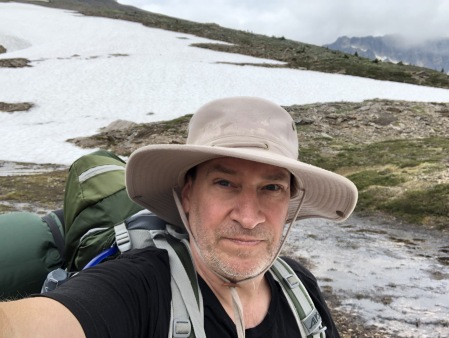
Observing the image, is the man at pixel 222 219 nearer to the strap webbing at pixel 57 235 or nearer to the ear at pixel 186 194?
the ear at pixel 186 194

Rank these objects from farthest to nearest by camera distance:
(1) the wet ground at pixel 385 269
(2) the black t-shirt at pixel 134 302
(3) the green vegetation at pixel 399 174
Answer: (3) the green vegetation at pixel 399 174, (1) the wet ground at pixel 385 269, (2) the black t-shirt at pixel 134 302

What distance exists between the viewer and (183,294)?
2047 mm

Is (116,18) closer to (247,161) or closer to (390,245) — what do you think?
(390,245)

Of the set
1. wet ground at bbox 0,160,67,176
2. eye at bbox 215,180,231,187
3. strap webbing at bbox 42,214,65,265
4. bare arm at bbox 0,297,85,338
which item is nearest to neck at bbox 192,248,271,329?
eye at bbox 215,180,231,187

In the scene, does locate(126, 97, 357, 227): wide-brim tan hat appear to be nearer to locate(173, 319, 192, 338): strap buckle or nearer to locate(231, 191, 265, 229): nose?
locate(231, 191, 265, 229): nose

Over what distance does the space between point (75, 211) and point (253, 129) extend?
1.47 m

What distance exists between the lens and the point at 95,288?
6.24ft

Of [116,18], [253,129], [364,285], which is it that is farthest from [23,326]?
[116,18]

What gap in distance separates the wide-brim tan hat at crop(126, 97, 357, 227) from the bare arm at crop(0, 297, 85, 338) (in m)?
0.94

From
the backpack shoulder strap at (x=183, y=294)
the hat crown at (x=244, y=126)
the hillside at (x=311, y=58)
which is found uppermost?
the hillside at (x=311, y=58)

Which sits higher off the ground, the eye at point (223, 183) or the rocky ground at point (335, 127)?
the eye at point (223, 183)

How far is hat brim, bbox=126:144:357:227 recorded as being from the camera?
217 centimetres

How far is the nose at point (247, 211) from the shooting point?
2.25 m

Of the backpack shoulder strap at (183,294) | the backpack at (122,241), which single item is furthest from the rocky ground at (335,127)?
the backpack shoulder strap at (183,294)
